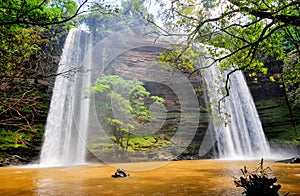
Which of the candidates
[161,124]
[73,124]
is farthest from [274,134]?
[73,124]

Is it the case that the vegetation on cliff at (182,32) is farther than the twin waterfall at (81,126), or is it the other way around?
the twin waterfall at (81,126)

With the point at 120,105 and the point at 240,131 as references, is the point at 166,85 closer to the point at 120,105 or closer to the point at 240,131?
the point at 240,131

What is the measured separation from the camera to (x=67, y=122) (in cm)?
1505

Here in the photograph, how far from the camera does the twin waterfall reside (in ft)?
45.6

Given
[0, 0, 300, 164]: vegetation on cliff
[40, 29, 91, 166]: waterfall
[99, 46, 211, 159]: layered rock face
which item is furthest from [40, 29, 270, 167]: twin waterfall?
[0, 0, 300, 164]: vegetation on cliff

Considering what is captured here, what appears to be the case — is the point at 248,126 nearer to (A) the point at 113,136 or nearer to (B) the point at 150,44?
(A) the point at 113,136

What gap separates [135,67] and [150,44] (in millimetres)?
4296

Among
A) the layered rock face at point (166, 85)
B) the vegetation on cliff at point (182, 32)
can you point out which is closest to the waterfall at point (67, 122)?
the layered rock face at point (166, 85)

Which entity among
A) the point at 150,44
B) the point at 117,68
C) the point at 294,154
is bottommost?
the point at 294,154

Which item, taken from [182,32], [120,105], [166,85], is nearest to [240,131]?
[166,85]

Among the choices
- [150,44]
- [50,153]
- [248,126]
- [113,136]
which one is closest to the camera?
[50,153]

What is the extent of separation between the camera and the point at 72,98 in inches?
650

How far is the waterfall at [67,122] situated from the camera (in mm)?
13520

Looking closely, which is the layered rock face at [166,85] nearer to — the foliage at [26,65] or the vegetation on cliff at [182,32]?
the foliage at [26,65]
